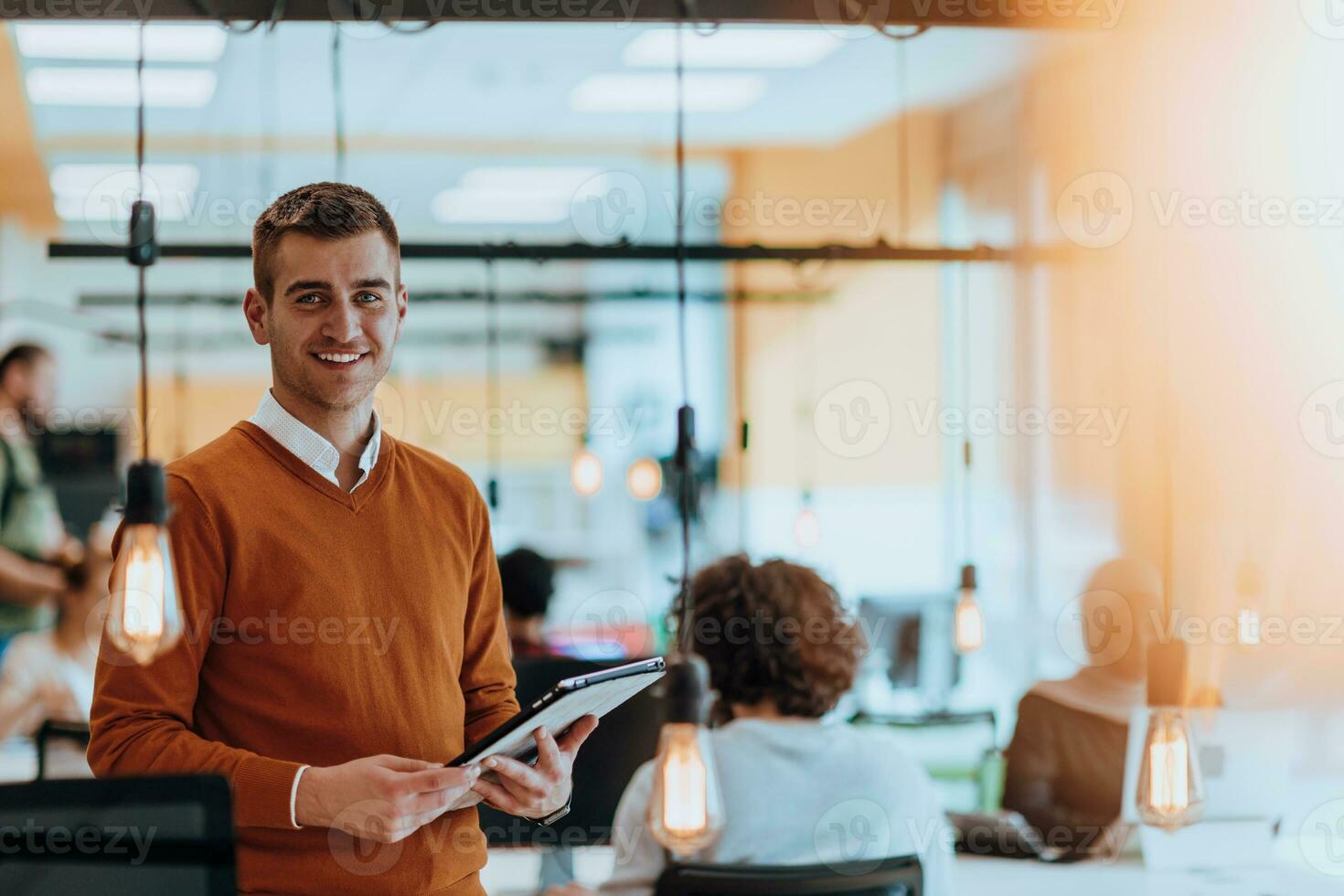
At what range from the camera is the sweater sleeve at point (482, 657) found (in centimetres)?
192

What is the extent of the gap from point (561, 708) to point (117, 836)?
0.50 metres

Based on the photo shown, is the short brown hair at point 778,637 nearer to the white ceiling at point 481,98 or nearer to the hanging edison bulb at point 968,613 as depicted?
the hanging edison bulb at point 968,613

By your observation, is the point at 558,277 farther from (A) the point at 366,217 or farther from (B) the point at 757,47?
(A) the point at 366,217

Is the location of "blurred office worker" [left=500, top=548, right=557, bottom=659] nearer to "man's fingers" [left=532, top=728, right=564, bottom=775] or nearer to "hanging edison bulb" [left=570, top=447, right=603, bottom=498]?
"hanging edison bulb" [left=570, top=447, right=603, bottom=498]

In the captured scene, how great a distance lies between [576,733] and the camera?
174cm

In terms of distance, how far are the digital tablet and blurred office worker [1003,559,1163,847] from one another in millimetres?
2250

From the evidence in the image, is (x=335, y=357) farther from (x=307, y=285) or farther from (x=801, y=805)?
(x=801, y=805)

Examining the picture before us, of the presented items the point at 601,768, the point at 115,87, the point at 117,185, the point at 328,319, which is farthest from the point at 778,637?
the point at 117,185

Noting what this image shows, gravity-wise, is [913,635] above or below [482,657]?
below

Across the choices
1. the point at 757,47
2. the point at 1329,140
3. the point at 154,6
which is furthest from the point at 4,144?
the point at 1329,140

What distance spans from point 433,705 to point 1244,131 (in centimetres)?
364

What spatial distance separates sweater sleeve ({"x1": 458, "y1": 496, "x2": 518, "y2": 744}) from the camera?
1919 millimetres

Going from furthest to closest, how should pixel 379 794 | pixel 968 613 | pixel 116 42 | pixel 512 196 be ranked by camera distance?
pixel 512 196 → pixel 116 42 → pixel 968 613 → pixel 379 794

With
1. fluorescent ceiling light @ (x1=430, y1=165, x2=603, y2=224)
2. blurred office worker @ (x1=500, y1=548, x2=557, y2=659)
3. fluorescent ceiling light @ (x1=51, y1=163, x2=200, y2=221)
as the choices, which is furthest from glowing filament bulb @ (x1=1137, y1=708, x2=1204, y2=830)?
Answer: fluorescent ceiling light @ (x1=51, y1=163, x2=200, y2=221)
